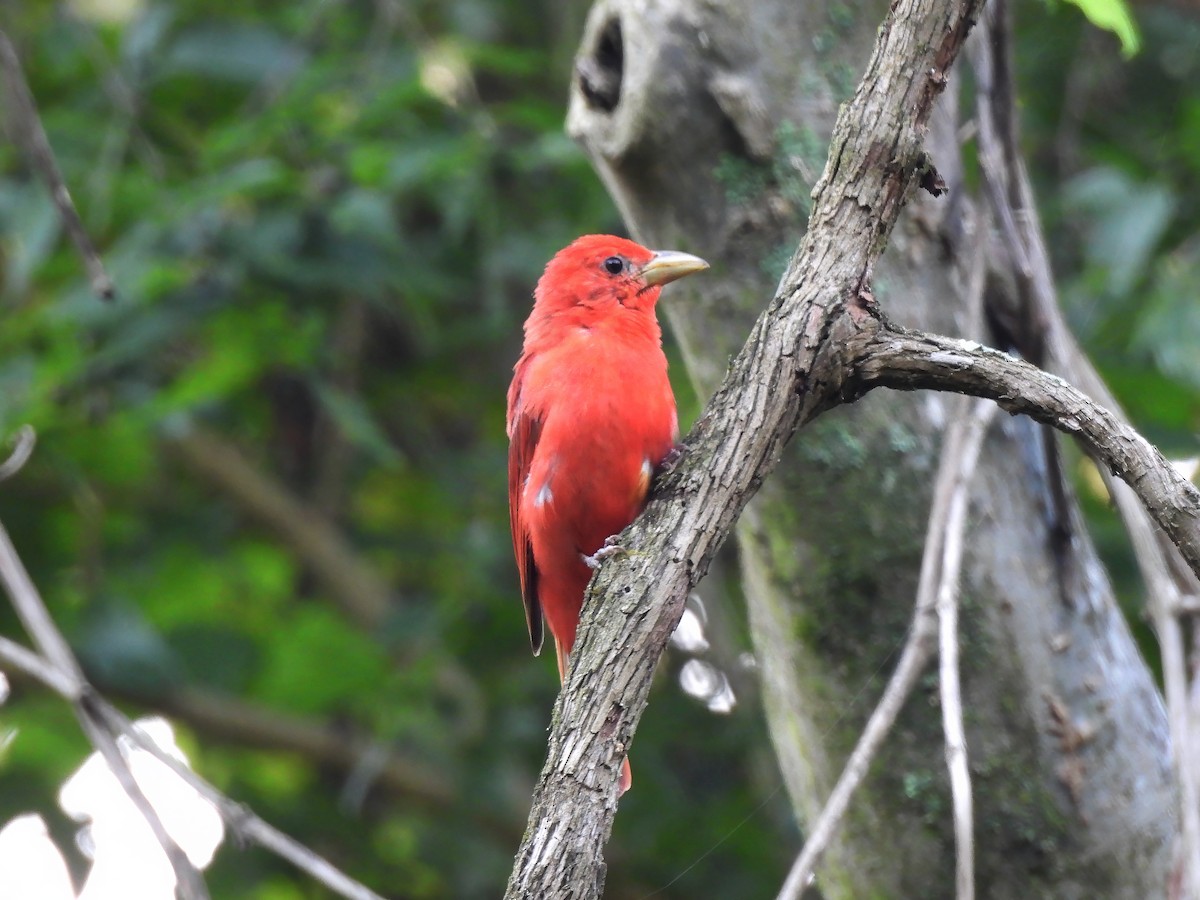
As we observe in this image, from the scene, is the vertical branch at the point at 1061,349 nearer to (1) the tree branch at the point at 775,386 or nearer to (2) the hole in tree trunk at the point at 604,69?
(1) the tree branch at the point at 775,386

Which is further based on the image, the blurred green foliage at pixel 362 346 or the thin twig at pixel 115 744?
the blurred green foliage at pixel 362 346

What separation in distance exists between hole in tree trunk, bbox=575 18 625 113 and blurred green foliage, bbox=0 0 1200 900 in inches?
54.4

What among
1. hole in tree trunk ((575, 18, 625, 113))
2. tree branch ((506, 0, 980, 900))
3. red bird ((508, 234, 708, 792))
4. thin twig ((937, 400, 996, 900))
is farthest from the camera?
red bird ((508, 234, 708, 792))

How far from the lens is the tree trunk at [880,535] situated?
3002 millimetres

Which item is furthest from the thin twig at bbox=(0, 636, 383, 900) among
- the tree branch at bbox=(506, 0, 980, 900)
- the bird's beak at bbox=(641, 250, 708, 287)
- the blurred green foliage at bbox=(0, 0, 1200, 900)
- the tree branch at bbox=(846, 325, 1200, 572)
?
the blurred green foliage at bbox=(0, 0, 1200, 900)

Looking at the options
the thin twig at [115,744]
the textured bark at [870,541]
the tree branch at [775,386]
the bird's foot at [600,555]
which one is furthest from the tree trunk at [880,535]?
the thin twig at [115,744]

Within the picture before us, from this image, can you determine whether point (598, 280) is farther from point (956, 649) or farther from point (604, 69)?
point (956, 649)

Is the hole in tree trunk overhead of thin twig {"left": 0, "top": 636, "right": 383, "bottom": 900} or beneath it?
overhead

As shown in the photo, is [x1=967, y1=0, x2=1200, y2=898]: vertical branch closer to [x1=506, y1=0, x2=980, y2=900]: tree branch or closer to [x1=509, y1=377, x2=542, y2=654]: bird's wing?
[x1=506, y1=0, x2=980, y2=900]: tree branch

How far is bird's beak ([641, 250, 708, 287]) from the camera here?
329 centimetres

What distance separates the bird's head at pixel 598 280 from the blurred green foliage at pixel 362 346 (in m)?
0.76

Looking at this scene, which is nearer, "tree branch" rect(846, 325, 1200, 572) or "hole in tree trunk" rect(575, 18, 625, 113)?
"tree branch" rect(846, 325, 1200, 572)

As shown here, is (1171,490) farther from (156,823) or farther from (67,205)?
(67,205)

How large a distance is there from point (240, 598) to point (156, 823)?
4.51 metres
